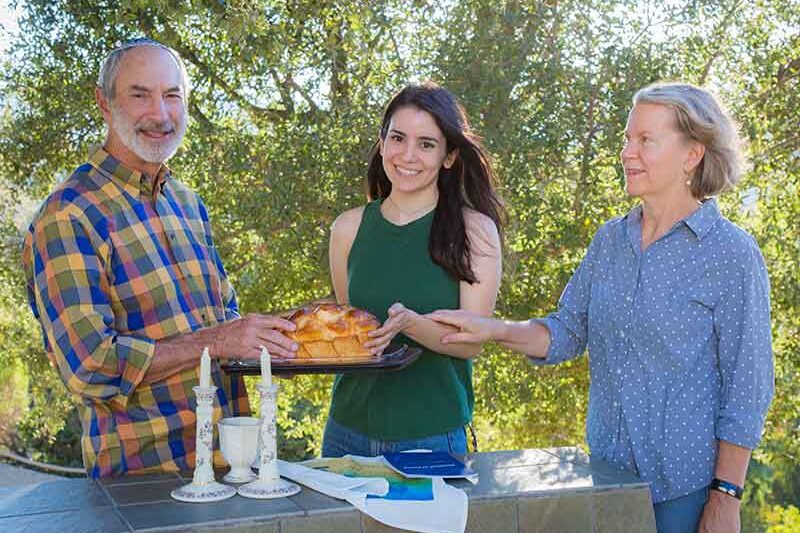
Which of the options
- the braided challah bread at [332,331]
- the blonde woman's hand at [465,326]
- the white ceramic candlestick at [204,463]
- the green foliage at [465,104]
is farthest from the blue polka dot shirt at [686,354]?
the green foliage at [465,104]

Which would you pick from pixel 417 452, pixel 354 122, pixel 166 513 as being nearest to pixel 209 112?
pixel 354 122

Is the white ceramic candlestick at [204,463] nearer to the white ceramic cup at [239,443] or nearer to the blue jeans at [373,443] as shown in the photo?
the white ceramic cup at [239,443]

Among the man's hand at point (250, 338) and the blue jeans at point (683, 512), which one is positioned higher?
the man's hand at point (250, 338)

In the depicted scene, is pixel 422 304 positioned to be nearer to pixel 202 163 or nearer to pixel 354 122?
pixel 354 122

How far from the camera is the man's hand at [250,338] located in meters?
2.49

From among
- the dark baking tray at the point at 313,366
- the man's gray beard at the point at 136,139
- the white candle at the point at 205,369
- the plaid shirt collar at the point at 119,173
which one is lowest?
the dark baking tray at the point at 313,366

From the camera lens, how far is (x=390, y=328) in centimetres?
266

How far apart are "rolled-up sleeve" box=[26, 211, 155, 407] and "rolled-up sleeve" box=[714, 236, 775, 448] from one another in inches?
54.4

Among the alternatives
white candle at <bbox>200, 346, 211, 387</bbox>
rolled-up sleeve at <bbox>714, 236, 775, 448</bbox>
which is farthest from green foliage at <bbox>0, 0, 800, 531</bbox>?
white candle at <bbox>200, 346, 211, 387</bbox>

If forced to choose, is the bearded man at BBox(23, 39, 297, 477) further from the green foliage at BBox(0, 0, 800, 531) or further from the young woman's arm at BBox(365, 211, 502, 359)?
the green foliage at BBox(0, 0, 800, 531)

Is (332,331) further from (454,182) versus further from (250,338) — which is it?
(454,182)

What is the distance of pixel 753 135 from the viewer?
5289mm

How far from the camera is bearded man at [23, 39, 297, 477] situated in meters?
2.41

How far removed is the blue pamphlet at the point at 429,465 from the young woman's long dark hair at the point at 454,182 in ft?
2.13
